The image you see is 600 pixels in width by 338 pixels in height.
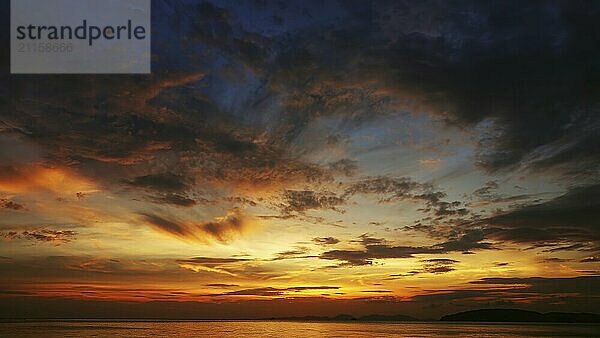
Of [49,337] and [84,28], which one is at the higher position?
[84,28]

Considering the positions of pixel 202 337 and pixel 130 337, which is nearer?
pixel 130 337

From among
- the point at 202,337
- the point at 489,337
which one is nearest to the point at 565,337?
the point at 489,337

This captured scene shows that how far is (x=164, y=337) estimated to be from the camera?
101 meters

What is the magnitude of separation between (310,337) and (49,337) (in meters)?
48.3

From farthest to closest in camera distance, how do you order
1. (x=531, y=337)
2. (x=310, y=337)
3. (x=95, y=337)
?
1. (x=531, y=337)
2. (x=310, y=337)
3. (x=95, y=337)

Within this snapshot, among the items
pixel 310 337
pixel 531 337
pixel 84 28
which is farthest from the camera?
pixel 531 337

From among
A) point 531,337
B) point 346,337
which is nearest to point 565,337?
point 531,337

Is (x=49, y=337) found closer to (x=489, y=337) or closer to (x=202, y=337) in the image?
(x=202, y=337)

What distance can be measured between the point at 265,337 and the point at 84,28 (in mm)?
91995

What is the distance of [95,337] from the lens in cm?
9688

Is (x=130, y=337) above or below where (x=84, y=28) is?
below

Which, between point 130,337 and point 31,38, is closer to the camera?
point 31,38

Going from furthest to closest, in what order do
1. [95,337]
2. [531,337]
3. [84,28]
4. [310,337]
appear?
[531,337] → [310,337] → [95,337] → [84,28]

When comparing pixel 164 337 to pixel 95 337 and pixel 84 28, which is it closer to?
pixel 95 337
